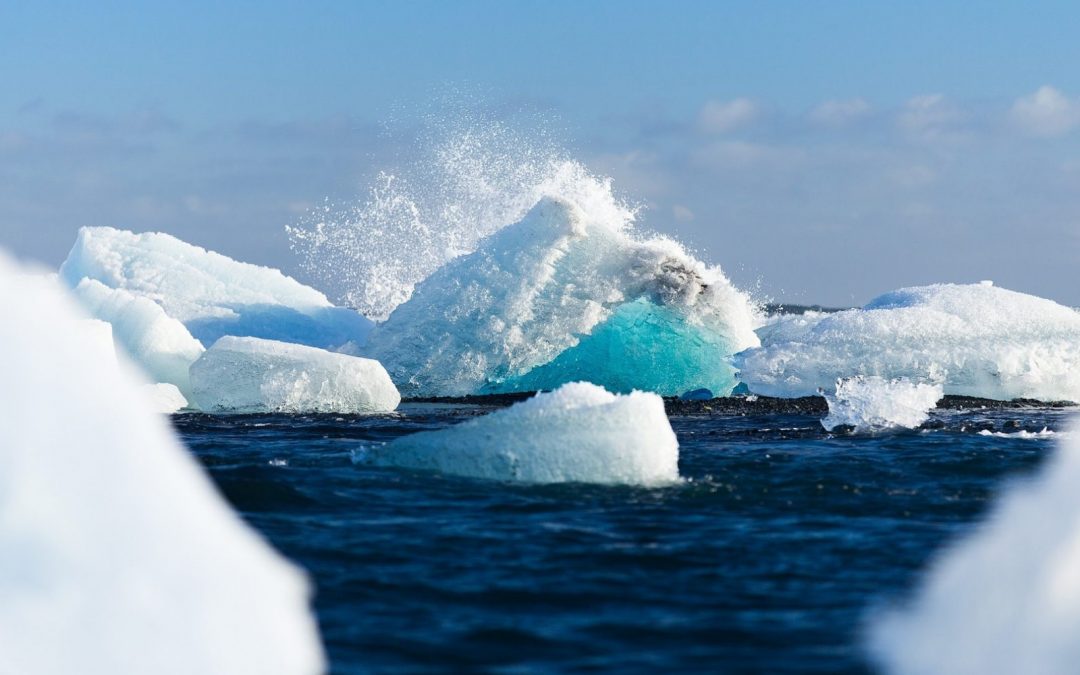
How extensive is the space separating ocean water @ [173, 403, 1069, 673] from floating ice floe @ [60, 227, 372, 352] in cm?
1244

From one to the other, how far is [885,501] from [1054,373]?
1058 centimetres

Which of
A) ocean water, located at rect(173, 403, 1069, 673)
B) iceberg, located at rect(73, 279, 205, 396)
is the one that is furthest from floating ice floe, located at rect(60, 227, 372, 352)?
ocean water, located at rect(173, 403, 1069, 673)

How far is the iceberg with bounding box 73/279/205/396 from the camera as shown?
72.1 feet

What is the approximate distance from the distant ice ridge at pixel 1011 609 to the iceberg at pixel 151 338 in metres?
16.5

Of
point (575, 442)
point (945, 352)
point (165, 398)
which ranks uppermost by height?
point (165, 398)

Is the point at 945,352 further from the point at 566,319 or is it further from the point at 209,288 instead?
the point at 209,288

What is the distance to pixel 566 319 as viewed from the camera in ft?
74.2

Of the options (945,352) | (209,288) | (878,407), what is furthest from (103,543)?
(209,288)

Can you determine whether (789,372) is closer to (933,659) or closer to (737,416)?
(737,416)

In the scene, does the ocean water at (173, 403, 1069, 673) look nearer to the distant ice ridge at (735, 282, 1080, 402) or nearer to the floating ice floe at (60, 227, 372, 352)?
the distant ice ridge at (735, 282, 1080, 402)

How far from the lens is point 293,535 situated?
30.2 feet

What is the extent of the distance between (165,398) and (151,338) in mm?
2332

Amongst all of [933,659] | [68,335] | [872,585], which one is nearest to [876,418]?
[872,585]

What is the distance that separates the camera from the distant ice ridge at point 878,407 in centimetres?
1694
